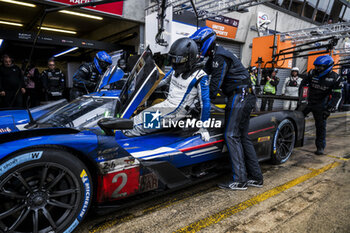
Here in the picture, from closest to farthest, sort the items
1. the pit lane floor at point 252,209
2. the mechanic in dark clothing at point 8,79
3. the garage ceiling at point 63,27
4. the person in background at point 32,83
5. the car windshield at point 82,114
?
the pit lane floor at point 252,209 → the car windshield at point 82,114 → the mechanic in dark clothing at point 8,79 → the person in background at point 32,83 → the garage ceiling at point 63,27

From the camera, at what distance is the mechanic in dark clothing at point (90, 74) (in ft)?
15.6

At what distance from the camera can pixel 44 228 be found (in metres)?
1.56

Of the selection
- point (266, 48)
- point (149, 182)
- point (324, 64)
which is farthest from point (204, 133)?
point (266, 48)

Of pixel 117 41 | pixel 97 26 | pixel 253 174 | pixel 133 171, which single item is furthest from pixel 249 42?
pixel 133 171

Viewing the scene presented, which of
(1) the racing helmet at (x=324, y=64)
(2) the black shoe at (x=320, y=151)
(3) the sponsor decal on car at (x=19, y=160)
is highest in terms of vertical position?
(1) the racing helmet at (x=324, y=64)

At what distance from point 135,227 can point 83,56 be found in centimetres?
1057

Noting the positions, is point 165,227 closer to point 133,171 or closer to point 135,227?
point 135,227

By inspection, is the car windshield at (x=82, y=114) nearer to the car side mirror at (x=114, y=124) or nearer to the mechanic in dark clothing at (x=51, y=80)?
the car side mirror at (x=114, y=124)

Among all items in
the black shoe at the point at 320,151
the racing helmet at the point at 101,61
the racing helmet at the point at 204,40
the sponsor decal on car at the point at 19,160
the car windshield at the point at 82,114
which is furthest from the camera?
the racing helmet at the point at 101,61

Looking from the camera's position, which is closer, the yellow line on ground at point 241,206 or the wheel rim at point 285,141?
the yellow line on ground at point 241,206

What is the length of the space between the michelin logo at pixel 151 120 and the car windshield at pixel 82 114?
0.38 metres

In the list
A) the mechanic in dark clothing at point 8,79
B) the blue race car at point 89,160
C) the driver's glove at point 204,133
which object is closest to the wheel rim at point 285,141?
the blue race car at point 89,160

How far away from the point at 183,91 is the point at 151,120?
19.6 inches

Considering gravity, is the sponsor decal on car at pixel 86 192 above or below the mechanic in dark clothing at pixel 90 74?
below
